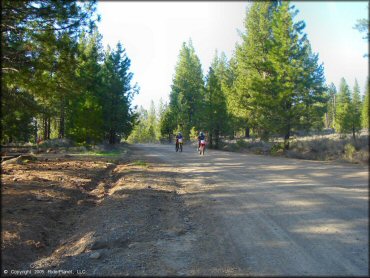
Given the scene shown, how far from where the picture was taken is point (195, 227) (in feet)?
22.2

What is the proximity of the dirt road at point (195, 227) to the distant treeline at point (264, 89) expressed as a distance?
2.87 metres

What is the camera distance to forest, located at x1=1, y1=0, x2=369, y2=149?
12723 millimetres

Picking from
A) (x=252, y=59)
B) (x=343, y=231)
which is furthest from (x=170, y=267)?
(x=252, y=59)

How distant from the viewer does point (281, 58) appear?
78.3ft

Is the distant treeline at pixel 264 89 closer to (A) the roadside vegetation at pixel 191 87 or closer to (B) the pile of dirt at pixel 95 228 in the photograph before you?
(A) the roadside vegetation at pixel 191 87

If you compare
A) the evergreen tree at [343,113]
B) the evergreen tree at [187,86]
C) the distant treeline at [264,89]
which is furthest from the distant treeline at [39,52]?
the evergreen tree at [187,86]

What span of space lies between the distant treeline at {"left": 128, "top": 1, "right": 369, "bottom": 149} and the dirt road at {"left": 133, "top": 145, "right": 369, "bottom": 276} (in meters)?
2.39

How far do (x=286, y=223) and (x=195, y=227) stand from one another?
1817 mm

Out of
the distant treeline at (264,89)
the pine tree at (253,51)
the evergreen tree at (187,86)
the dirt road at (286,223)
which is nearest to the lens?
the dirt road at (286,223)

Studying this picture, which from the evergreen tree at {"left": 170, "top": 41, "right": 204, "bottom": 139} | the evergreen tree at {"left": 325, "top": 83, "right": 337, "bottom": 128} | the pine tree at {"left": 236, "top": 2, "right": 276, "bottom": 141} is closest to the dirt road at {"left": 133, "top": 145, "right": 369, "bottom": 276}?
the pine tree at {"left": 236, "top": 2, "right": 276, "bottom": 141}

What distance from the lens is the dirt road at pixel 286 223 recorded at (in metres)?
3.46

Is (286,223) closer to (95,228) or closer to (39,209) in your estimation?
(95,228)

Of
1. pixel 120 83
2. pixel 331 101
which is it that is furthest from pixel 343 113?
pixel 120 83

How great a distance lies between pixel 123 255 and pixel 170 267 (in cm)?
104
